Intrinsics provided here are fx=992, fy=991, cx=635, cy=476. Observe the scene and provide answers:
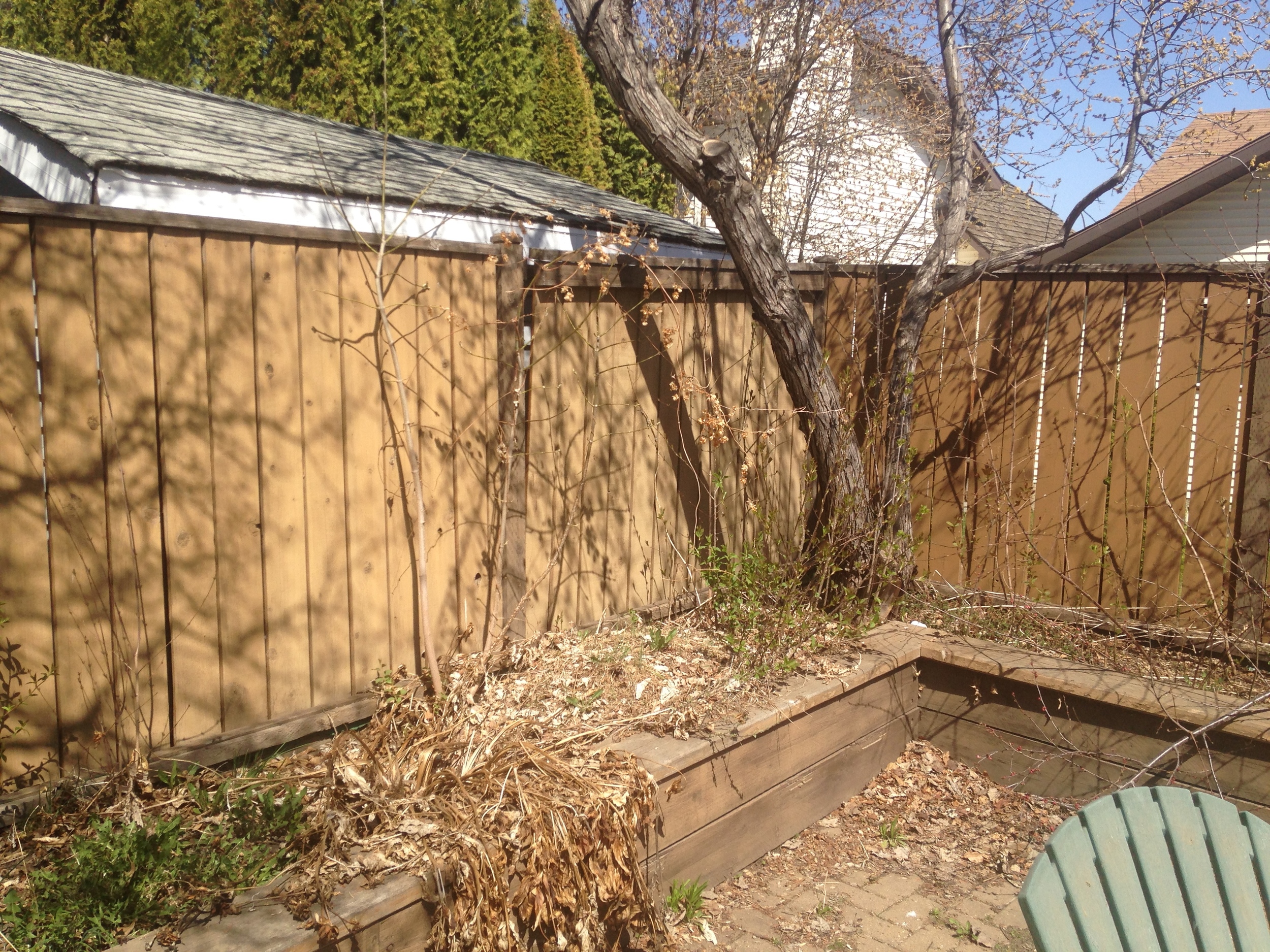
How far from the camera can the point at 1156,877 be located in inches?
80.6

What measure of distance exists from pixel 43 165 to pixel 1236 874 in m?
Answer: 6.33

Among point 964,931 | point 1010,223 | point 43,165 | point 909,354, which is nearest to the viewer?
point 964,931

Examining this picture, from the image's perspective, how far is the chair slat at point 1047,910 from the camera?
6.02 feet

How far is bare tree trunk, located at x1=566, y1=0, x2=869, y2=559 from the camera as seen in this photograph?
4.44 m

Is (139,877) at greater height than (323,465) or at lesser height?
Result: lesser

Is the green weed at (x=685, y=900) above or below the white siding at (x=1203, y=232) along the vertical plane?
below

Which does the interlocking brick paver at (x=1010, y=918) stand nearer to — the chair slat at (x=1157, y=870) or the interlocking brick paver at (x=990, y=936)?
the interlocking brick paver at (x=990, y=936)

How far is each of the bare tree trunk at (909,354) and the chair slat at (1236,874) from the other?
276 centimetres

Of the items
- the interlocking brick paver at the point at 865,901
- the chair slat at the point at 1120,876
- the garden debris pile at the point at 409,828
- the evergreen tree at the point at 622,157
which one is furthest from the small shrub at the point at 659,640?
the evergreen tree at the point at 622,157

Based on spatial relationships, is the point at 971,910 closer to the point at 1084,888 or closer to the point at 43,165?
the point at 1084,888

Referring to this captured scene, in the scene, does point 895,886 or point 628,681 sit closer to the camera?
point 895,886

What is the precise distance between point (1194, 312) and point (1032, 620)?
1630 mm

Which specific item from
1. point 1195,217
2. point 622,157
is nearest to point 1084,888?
point 1195,217

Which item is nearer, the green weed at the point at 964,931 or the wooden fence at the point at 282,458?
the wooden fence at the point at 282,458
